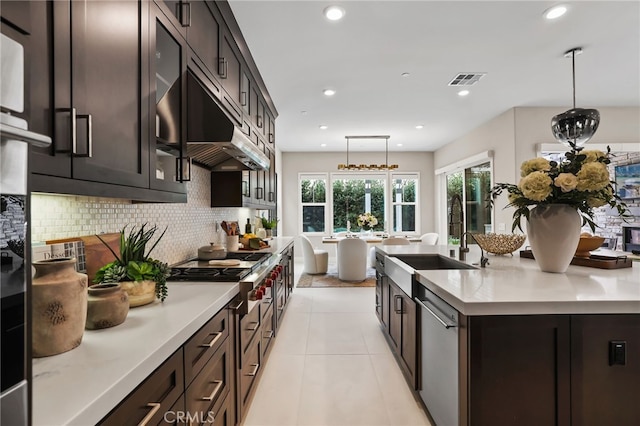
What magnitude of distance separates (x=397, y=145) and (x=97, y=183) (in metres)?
7.44

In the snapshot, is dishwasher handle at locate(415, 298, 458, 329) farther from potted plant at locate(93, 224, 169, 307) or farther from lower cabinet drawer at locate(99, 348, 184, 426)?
potted plant at locate(93, 224, 169, 307)

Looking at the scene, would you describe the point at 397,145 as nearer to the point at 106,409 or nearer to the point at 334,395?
the point at 334,395

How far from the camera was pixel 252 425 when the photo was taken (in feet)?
6.53

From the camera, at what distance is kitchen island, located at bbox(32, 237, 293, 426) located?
0.65 m

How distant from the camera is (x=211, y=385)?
1386 millimetres

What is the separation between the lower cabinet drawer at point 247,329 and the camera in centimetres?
186

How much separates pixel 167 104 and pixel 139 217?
2.40ft

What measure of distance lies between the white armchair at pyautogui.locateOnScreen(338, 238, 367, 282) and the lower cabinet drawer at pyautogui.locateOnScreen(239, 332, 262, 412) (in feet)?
11.5

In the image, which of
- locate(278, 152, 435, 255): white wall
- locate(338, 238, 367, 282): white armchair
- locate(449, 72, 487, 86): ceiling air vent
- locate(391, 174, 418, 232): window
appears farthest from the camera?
locate(391, 174, 418, 232): window

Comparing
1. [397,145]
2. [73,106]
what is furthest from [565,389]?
[397,145]

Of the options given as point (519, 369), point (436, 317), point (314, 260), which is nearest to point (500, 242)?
point (436, 317)

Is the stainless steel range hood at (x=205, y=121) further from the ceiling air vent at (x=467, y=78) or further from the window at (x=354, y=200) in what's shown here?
the window at (x=354, y=200)

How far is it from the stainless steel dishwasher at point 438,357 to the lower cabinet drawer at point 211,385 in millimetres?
1094

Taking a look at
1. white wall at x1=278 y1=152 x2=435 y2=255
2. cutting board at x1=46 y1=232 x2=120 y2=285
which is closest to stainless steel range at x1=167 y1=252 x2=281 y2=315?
cutting board at x1=46 y1=232 x2=120 y2=285
